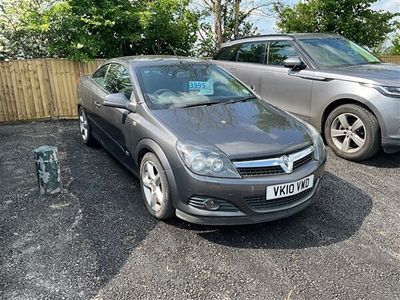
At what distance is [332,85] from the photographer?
15.8 ft

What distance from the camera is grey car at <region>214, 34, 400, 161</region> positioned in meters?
4.38

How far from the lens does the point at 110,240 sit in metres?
3.06

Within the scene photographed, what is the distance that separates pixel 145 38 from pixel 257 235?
6.24 metres

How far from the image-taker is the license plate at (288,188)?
2.84 m

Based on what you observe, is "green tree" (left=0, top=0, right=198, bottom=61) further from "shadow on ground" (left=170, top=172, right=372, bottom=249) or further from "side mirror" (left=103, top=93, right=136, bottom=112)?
"shadow on ground" (left=170, top=172, right=372, bottom=249)

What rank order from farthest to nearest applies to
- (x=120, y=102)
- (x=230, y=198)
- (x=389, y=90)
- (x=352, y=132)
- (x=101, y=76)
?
(x=101, y=76) < (x=352, y=132) < (x=389, y=90) < (x=120, y=102) < (x=230, y=198)

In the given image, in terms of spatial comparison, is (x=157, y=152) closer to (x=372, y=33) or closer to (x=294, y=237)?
(x=294, y=237)

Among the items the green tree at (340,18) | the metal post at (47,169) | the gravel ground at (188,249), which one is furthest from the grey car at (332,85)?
the green tree at (340,18)

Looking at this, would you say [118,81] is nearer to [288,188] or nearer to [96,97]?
[96,97]

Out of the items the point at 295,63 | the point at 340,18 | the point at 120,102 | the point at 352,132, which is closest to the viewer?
the point at 120,102

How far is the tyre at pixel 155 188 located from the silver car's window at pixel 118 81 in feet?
Answer: 2.96

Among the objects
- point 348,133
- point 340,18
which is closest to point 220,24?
point 340,18

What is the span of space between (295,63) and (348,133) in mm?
1275

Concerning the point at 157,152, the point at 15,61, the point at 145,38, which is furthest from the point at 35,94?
the point at 157,152
